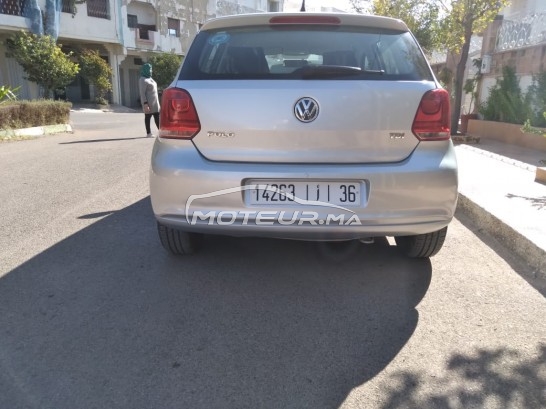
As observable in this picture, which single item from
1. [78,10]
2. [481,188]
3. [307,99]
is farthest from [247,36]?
[78,10]

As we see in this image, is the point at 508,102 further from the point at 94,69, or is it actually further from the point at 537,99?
the point at 94,69

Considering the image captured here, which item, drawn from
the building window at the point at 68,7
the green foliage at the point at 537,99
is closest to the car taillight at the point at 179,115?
the green foliage at the point at 537,99

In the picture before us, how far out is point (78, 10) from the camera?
26.6m

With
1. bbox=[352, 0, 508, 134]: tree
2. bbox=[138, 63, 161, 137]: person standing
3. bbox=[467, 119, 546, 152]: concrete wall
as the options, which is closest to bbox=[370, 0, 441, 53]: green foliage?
bbox=[352, 0, 508, 134]: tree

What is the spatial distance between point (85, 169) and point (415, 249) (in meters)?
5.54

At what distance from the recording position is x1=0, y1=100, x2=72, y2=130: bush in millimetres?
10454

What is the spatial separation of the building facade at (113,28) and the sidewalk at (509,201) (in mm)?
22477

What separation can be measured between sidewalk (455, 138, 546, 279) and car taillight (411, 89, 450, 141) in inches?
52.5

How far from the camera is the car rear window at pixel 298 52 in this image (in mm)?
2818

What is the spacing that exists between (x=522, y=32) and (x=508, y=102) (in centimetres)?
259

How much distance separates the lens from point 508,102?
10.9 metres

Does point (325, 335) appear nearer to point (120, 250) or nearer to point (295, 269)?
point (295, 269)

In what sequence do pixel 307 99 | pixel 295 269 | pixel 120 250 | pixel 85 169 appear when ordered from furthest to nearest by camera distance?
pixel 85 169, pixel 120 250, pixel 295 269, pixel 307 99

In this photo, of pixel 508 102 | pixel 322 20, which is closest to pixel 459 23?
pixel 508 102
